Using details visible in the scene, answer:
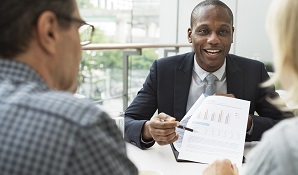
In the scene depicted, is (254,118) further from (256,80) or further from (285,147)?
(285,147)

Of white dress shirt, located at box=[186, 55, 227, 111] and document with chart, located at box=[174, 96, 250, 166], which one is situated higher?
white dress shirt, located at box=[186, 55, 227, 111]

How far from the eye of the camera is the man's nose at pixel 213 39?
182 centimetres

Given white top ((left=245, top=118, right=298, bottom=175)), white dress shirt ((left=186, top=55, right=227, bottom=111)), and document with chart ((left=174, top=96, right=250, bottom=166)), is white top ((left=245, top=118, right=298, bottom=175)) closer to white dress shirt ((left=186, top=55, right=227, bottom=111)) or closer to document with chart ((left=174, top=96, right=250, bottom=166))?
document with chart ((left=174, top=96, right=250, bottom=166))

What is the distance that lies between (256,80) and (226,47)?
0.23 metres

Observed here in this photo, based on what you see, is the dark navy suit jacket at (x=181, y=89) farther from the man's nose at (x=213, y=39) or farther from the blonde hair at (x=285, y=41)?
the blonde hair at (x=285, y=41)

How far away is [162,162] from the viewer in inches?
54.4

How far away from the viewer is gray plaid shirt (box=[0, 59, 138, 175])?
1.97 ft

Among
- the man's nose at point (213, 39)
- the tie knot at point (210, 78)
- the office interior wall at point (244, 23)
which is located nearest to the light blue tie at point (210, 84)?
the tie knot at point (210, 78)

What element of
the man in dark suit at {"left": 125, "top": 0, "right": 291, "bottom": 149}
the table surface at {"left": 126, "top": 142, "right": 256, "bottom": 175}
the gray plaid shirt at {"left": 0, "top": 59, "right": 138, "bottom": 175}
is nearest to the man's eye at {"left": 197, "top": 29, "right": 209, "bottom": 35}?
the man in dark suit at {"left": 125, "top": 0, "right": 291, "bottom": 149}

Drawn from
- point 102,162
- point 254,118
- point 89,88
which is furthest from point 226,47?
point 89,88

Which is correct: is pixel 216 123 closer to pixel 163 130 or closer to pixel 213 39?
pixel 163 130

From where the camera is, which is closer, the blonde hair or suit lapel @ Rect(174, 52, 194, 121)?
the blonde hair

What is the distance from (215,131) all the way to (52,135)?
0.91 meters

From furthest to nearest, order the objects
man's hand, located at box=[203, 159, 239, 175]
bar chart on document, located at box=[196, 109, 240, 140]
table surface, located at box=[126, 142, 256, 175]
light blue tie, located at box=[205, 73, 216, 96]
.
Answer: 1. light blue tie, located at box=[205, 73, 216, 96]
2. bar chart on document, located at box=[196, 109, 240, 140]
3. table surface, located at box=[126, 142, 256, 175]
4. man's hand, located at box=[203, 159, 239, 175]
